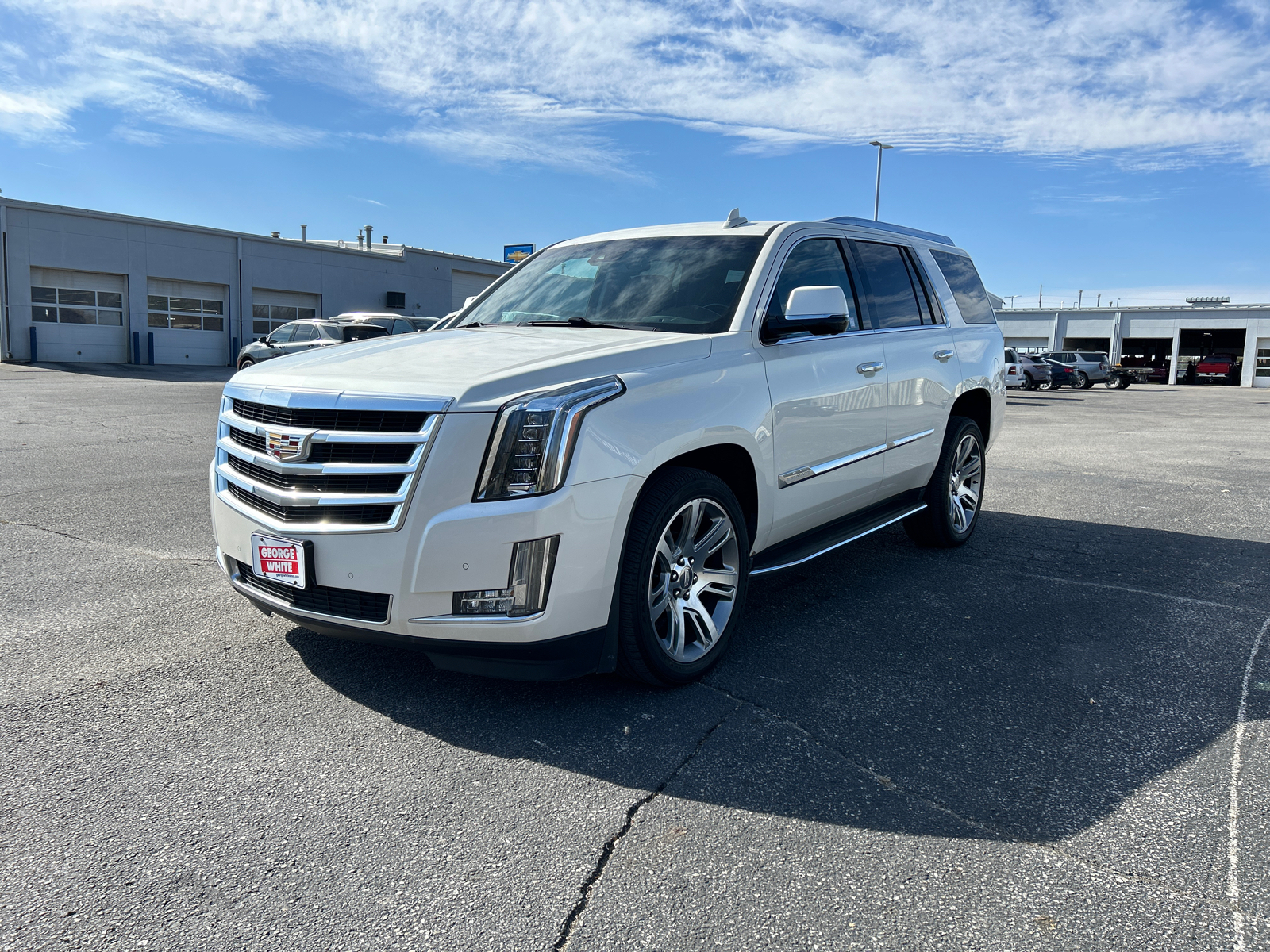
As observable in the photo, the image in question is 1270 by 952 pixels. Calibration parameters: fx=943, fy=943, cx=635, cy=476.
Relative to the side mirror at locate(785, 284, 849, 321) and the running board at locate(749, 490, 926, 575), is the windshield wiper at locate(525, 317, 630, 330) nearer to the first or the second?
the side mirror at locate(785, 284, 849, 321)

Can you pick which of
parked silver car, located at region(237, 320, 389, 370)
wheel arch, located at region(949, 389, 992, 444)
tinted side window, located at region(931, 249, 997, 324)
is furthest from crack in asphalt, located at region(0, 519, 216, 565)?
parked silver car, located at region(237, 320, 389, 370)

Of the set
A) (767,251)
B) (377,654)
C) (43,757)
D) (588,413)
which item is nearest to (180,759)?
(43,757)

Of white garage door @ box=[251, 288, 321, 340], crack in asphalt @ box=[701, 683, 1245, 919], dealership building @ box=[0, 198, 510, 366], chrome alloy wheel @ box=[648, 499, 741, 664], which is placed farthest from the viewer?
white garage door @ box=[251, 288, 321, 340]

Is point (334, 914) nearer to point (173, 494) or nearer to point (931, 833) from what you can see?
point (931, 833)

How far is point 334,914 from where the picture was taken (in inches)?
89.3

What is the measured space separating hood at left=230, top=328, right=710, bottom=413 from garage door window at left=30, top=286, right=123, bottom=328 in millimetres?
34260

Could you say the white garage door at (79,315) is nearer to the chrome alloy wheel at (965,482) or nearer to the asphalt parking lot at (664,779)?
the asphalt parking lot at (664,779)

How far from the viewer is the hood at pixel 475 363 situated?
3197mm

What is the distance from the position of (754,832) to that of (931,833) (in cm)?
50

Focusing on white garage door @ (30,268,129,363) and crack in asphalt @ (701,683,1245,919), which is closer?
crack in asphalt @ (701,683,1245,919)

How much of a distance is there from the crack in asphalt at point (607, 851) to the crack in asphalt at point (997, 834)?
40 centimetres

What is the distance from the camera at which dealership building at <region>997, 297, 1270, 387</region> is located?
187 ft

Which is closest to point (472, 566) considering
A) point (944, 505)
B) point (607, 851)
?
point (607, 851)

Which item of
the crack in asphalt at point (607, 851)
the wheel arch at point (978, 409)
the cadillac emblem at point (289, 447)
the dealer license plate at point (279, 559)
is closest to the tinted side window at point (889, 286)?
the wheel arch at point (978, 409)
